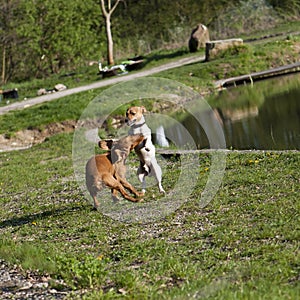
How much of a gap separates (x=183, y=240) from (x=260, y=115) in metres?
13.6

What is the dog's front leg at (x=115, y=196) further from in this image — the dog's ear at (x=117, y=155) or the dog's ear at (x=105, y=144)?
the dog's ear at (x=105, y=144)

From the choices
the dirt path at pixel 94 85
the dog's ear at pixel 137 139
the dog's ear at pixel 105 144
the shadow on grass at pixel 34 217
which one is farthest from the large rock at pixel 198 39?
the dog's ear at pixel 105 144

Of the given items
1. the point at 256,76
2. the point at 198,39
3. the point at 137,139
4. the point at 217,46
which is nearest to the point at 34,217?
the point at 137,139

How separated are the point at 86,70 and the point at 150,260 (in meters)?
31.9

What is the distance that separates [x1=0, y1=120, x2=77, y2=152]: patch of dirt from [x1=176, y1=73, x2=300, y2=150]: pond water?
450 cm

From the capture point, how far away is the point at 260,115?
71.0ft

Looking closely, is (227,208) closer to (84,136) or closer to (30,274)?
(30,274)

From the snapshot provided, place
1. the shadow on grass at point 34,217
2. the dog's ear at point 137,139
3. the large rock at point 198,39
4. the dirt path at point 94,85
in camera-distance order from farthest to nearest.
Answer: the large rock at point 198,39 → the dirt path at point 94,85 → the shadow on grass at point 34,217 → the dog's ear at point 137,139

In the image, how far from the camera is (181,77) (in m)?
29.7

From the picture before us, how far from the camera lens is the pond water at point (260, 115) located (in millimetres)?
17266

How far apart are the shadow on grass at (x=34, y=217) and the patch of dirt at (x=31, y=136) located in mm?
11907

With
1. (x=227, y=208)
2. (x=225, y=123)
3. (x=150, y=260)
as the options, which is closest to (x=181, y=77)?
(x=225, y=123)

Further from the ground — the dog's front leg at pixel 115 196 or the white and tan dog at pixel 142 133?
the white and tan dog at pixel 142 133

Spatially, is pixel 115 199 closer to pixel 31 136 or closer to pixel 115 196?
pixel 115 196
